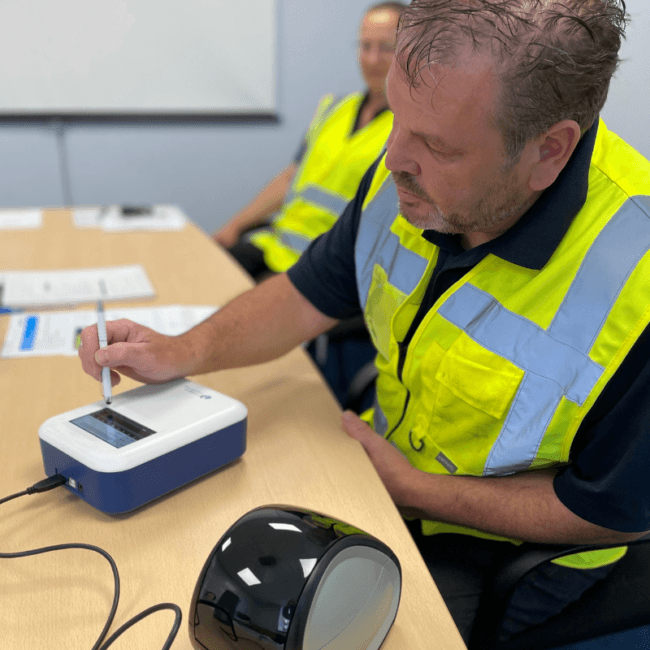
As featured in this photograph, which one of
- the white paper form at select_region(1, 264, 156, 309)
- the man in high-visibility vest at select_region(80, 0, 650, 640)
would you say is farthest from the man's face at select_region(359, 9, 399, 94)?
the man in high-visibility vest at select_region(80, 0, 650, 640)

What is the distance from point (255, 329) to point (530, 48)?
0.55 metres

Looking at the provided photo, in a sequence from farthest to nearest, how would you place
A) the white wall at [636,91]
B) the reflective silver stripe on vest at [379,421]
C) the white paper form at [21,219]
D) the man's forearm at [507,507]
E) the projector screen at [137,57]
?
the projector screen at [137,57]
the white paper form at [21,219]
the white wall at [636,91]
the reflective silver stripe on vest at [379,421]
the man's forearm at [507,507]

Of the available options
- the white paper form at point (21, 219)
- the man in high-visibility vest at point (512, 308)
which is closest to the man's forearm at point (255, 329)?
the man in high-visibility vest at point (512, 308)

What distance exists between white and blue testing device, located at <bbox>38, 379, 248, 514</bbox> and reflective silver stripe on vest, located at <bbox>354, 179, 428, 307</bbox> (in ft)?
1.07

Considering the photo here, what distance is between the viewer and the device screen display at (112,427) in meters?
0.63

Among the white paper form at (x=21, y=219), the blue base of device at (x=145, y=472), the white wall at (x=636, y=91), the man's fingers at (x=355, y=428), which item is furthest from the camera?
the white paper form at (x=21, y=219)

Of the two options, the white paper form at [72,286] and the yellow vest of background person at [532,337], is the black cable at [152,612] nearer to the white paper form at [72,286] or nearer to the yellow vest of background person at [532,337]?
the yellow vest of background person at [532,337]

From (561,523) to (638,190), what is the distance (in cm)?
42

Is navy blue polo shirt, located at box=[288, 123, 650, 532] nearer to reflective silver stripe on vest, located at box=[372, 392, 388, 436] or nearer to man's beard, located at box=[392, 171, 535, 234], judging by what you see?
man's beard, located at box=[392, 171, 535, 234]

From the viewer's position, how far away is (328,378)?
2.37 meters

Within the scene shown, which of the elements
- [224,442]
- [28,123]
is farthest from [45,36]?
[224,442]

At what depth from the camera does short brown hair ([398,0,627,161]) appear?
626 millimetres

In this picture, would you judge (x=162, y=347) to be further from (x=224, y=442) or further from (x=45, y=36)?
(x=45, y=36)

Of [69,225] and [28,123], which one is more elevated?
[28,123]
